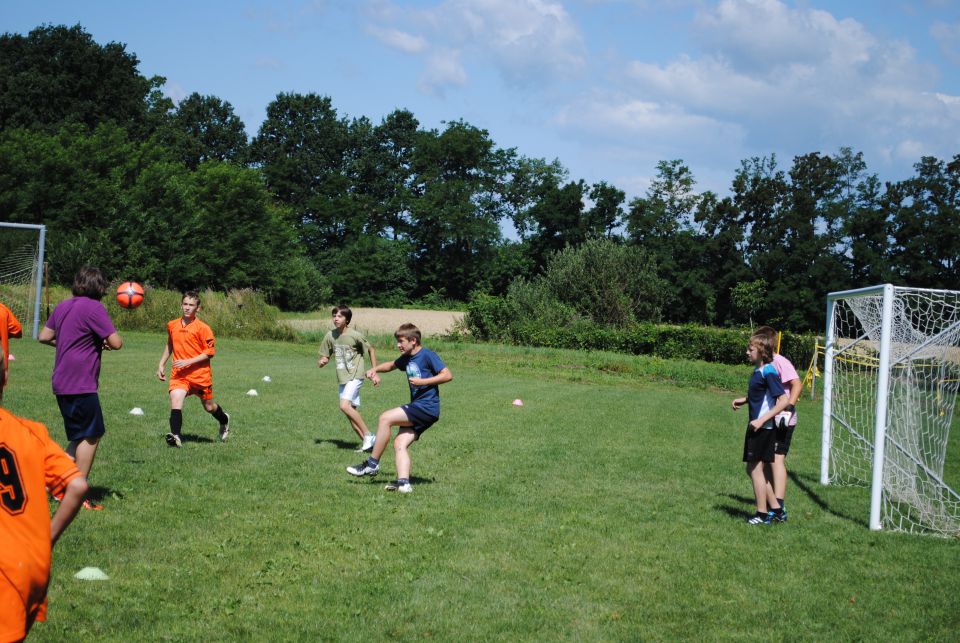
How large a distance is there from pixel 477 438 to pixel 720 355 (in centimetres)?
2445

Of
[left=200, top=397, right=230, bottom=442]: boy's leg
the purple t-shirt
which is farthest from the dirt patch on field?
the purple t-shirt

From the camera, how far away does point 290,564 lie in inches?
238

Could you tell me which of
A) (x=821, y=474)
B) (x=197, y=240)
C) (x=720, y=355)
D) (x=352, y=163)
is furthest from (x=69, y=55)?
(x=821, y=474)

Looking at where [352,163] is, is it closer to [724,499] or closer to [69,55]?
[69,55]


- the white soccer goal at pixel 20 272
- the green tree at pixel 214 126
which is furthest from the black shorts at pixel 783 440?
the green tree at pixel 214 126

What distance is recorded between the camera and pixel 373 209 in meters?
79.4

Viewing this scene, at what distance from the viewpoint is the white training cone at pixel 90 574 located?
213 inches

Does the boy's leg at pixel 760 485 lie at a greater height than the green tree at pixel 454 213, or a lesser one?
lesser

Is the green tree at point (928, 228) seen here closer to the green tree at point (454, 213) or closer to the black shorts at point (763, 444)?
the green tree at point (454, 213)

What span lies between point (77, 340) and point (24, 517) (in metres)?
4.62

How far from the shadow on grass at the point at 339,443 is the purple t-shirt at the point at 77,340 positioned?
4585 millimetres

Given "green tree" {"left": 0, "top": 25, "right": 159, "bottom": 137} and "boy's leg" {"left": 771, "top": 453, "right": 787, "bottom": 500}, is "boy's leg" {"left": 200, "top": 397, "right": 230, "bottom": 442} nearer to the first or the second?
"boy's leg" {"left": 771, "top": 453, "right": 787, "bottom": 500}

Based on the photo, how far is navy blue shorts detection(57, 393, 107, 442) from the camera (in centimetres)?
680

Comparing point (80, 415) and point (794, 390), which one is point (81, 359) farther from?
point (794, 390)
